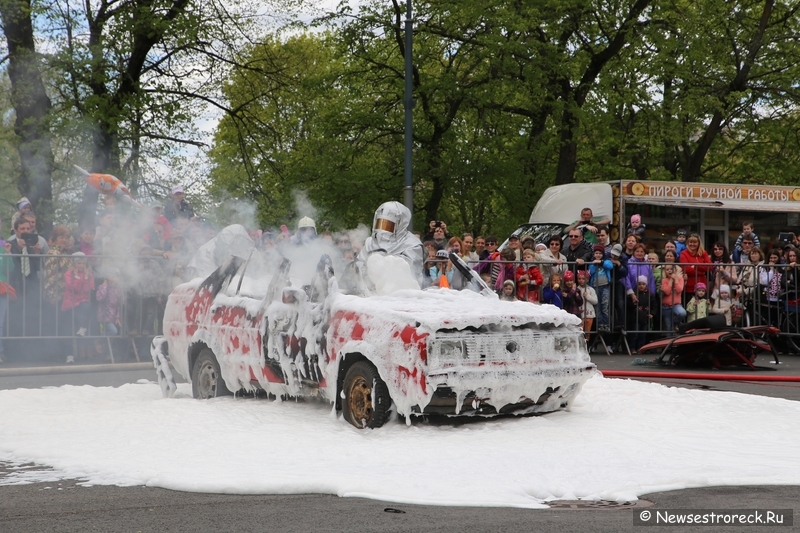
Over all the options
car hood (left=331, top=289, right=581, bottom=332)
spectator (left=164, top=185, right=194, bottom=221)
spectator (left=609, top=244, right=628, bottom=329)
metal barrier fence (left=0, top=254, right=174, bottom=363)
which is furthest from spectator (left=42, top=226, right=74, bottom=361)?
spectator (left=609, top=244, right=628, bottom=329)

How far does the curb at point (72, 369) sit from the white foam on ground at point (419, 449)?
3.81m

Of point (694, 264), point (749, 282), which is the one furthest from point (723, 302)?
point (694, 264)

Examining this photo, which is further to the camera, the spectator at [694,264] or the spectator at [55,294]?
the spectator at [694,264]

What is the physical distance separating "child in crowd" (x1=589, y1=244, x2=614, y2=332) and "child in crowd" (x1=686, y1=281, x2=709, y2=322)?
1345mm

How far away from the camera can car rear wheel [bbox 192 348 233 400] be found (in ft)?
33.3

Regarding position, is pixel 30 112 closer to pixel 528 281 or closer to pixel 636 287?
pixel 528 281

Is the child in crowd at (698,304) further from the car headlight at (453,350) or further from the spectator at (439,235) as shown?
the car headlight at (453,350)

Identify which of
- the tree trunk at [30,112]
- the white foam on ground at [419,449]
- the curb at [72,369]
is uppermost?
the tree trunk at [30,112]

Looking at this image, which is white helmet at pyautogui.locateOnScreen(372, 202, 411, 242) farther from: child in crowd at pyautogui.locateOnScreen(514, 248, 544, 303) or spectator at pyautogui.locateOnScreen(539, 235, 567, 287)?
spectator at pyautogui.locateOnScreen(539, 235, 567, 287)

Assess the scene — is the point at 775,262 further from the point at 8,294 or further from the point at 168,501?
the point at 168,501

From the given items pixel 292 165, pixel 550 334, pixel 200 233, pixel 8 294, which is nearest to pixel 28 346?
pixel 8 294

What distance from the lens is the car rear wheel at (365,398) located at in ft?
26.7

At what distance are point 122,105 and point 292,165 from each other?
5.54 meters

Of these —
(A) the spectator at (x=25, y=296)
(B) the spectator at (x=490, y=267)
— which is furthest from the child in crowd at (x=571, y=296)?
(A) the spectator at (x=25, y=296)
